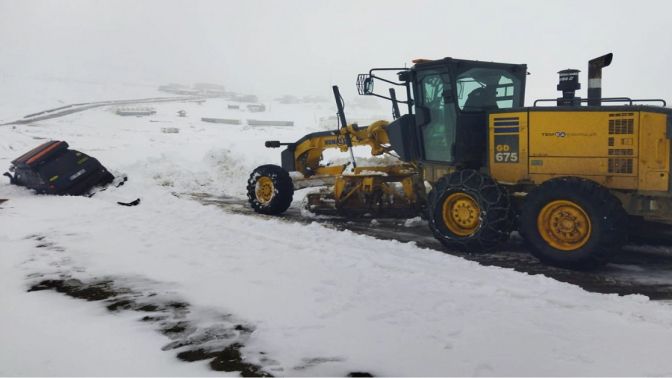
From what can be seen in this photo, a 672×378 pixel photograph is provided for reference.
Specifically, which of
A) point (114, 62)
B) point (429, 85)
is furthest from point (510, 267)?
point (114, 62)

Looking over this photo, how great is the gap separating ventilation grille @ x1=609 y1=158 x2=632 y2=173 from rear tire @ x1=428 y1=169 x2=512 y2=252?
1.32 meters

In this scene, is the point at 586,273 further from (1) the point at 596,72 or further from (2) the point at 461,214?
A: (1) the point at 596,72

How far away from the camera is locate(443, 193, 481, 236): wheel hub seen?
7.20 m

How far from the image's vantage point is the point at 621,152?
20.6 feet

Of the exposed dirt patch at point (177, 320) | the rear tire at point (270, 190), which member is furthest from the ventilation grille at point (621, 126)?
the rear tire at point (270, 190)

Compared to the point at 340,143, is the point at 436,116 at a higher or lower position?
higher

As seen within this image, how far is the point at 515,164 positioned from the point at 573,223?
1247 mm

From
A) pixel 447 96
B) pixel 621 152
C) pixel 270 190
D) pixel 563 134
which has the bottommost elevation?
pixel 270 190

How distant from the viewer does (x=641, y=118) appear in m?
6.07

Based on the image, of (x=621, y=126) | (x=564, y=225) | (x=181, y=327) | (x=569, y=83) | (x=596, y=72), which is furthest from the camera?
(x=596, y=72)

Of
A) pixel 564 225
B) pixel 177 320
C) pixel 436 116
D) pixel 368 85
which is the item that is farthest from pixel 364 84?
pixel 177 320

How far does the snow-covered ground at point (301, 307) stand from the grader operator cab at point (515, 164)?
93 cm

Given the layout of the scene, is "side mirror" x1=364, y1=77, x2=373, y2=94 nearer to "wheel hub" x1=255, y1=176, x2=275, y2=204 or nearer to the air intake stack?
the air intake stack

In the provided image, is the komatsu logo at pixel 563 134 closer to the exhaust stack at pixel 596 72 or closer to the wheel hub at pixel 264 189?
the exhaust stack at pixel 596 72
